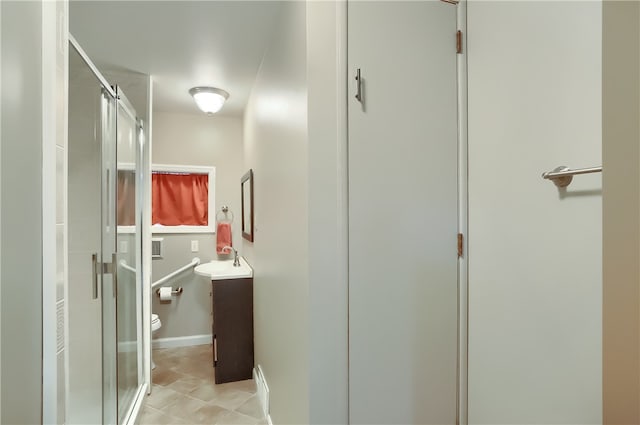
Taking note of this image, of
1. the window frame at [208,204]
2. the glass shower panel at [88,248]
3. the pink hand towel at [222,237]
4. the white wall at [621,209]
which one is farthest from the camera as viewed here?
the pink hand towel at [222,237]

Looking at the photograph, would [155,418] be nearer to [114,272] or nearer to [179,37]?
[114,272]

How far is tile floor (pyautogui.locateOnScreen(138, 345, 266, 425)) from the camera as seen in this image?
2.25 m

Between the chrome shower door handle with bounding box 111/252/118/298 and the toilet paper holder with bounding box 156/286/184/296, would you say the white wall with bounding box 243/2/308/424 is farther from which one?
the toilet paper holder with bounding box 156/286/184/296

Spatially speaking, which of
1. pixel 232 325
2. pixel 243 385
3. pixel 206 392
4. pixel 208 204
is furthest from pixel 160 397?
pixel 208 204

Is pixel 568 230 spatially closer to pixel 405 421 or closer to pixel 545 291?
pixel 545 291

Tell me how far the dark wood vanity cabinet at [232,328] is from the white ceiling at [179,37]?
5.43ft

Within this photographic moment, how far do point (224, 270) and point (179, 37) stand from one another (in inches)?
71.5

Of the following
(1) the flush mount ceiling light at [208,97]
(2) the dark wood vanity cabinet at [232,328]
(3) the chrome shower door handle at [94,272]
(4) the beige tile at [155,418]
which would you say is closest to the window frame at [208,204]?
(1) the flush mount ceiling light at [208,97]

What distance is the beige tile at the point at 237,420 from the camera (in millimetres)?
2199

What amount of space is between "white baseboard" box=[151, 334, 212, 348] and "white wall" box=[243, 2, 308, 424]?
4.15 feet

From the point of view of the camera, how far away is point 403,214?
1327mm

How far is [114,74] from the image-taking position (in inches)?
99.0

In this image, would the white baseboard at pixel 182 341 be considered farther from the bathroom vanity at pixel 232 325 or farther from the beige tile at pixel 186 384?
the bathroom vanity at pixel 232 325

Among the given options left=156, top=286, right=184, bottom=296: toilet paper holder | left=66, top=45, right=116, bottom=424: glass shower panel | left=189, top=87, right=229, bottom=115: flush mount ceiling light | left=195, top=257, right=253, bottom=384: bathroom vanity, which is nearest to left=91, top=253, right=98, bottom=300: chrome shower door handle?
left=66, top=45, right=116, bottom=424: glass shower panel
